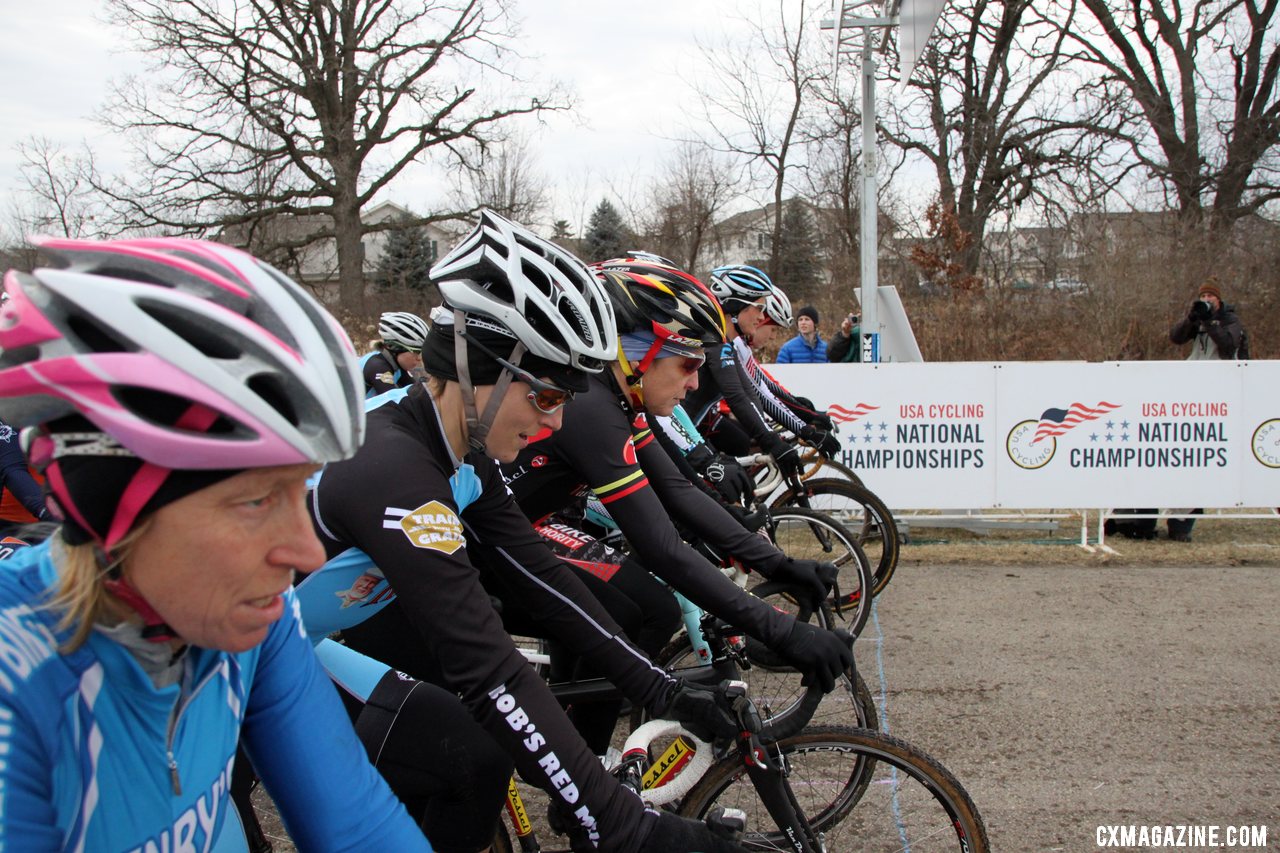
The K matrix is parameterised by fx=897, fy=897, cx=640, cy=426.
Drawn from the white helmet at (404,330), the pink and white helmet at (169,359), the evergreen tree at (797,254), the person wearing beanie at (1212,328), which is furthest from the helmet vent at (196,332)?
the evergreen tree at (797,254)

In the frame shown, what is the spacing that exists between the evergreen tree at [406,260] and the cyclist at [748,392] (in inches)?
872

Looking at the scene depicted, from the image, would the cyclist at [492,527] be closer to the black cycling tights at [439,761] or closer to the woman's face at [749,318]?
the black cycling tights at [439,761]

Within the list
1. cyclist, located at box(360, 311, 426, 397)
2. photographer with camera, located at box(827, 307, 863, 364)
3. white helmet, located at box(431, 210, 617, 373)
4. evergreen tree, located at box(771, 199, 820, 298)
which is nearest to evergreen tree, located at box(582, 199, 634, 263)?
evergreen tree, located at box(771, 199, 820, 298)

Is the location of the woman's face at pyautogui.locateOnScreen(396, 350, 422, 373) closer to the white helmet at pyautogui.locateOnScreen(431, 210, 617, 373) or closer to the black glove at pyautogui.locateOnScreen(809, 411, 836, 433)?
the black glove at pyautogui.locateOnScreen(809, 411, 836, 433)

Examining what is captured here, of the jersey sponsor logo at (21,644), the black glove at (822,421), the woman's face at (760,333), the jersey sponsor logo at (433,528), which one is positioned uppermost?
the woman's face at (760,333)

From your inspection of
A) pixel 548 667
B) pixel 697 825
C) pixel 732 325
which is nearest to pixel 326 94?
pixel 732 325

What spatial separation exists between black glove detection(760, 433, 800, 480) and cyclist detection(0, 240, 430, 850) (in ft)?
15.8

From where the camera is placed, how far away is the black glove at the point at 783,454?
5875 mm

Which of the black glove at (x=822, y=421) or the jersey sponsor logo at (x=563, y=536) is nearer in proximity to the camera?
the jersey sponsor logo at (x=563, y=536)

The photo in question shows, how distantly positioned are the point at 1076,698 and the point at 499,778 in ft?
12.1

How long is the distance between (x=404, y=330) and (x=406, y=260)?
73.5 feet

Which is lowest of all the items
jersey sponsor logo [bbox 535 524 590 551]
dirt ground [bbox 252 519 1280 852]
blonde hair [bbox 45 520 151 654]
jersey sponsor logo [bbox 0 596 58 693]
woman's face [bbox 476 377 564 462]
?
dirt ground [bbox 252 519 1280 852]

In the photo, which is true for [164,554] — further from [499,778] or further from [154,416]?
[499,778]

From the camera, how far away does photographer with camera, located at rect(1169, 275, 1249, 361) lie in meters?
8.97
